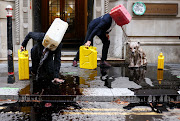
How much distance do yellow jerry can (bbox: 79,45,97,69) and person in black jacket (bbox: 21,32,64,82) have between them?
1631 millimetres

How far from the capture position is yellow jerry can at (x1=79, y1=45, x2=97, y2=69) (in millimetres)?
7820

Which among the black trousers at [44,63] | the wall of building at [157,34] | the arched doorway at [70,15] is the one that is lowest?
the black trousers at [44,63]

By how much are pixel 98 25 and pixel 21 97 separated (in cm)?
371

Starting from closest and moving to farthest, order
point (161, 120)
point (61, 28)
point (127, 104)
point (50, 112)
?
point (161, 120) → point (50, 112) → point (127, 104) → point (61, 28)

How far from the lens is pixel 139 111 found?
434 cm

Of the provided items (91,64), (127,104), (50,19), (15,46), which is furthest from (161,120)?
(50,19)

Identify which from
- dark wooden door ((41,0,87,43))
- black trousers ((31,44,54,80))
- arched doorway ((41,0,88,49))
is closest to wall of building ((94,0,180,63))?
black trousers ((31,44,54,80))

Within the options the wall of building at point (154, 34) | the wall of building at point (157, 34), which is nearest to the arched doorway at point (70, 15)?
the wall of building at point (154, 34)

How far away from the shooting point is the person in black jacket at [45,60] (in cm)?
574

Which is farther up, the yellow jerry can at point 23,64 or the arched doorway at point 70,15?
the arched doorway at point 70,15

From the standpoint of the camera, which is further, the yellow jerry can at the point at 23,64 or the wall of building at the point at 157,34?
the wall of building at the point at 157,34

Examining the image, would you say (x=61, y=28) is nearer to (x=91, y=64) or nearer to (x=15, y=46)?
(x=91, y=64)

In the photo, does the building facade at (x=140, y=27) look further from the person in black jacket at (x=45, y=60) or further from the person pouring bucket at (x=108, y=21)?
the person in black jacket at (x=45, y=60)

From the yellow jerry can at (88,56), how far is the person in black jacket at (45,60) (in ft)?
5.35
